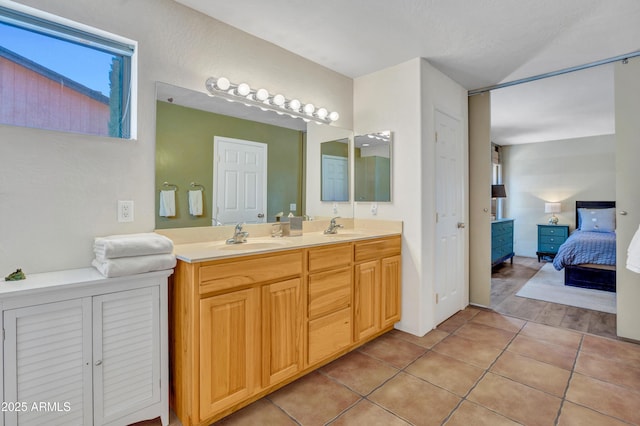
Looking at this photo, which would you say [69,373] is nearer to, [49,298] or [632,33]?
[49,298]

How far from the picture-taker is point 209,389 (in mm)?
1595

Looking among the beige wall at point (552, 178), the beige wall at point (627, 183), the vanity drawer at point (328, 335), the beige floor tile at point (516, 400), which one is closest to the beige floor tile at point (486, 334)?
the beige floor tile at point (516, 400)

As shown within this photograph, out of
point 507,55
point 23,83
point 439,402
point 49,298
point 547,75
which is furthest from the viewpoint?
point 547,75

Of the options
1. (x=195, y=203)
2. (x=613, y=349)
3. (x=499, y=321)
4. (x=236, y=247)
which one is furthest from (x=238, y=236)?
(x=613, y=349)

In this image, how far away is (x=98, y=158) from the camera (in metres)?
1.68

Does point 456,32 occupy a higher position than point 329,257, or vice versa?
point 456,32

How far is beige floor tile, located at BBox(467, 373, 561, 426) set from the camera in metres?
1.72

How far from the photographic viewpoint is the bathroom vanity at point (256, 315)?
5.16ft

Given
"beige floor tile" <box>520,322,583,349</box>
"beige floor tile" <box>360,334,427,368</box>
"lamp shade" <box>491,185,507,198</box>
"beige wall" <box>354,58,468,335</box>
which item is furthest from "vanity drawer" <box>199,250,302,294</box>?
"lamp shade" <box>491,185,507,198</box>

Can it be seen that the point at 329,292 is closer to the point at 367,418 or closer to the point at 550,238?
the point at 367,418

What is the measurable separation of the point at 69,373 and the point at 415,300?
7.84 feet

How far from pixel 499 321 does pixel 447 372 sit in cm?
127

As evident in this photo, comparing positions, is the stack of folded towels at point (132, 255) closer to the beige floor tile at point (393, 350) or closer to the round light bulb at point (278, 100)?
the round light bulb at point (278, 100)

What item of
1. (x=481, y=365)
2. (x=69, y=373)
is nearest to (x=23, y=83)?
(x=69, y=373)
